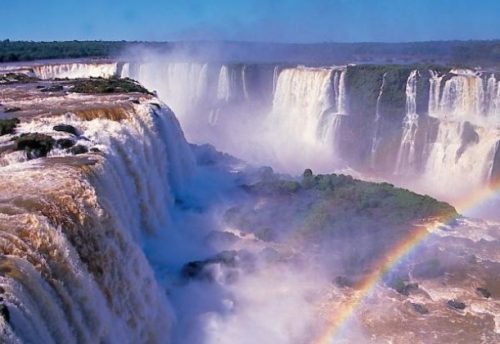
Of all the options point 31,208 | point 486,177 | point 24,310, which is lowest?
point 486,177

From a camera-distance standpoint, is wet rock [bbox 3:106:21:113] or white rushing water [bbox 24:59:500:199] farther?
white rushing water [bbox 24:59:500:199]

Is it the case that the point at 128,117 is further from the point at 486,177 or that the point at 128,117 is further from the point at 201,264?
the point at 486,177

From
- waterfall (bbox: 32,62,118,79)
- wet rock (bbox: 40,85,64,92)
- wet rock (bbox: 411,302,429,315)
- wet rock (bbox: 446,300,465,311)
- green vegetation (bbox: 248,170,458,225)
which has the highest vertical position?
waterfall (bbox: 32,62,118,79)

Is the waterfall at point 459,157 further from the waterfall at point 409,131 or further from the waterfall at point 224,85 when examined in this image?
the waterfall at point 224,85

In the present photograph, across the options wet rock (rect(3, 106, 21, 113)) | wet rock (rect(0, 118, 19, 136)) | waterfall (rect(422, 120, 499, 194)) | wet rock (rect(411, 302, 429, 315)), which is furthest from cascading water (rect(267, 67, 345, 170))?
wet rock (rect(0, 118, 19, 136))

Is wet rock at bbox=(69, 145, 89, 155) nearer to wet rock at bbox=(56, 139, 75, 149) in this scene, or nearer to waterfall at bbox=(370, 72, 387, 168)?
wet rock at bbox=(56, 139, 75, 149)

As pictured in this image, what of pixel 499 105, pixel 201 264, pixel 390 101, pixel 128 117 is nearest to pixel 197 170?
pixel 128 117
